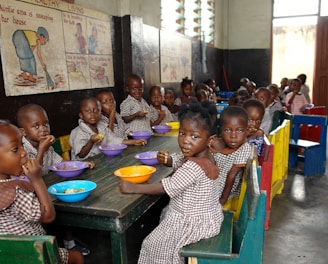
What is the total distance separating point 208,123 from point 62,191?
34.7 inches

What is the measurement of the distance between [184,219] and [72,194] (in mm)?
626

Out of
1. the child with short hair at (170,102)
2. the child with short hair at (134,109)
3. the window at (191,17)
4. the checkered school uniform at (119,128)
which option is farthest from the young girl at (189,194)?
the window at (191,17)

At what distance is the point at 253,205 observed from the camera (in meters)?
1.53

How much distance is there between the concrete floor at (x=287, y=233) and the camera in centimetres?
267

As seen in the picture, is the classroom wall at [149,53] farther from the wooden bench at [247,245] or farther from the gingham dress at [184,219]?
the wooden bench at [247,245]

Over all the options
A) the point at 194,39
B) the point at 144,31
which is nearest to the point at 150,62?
the point at 144,31

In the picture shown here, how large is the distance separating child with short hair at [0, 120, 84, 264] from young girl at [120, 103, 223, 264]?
0.46 m

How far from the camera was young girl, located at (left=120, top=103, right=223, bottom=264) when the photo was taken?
1.80 meters

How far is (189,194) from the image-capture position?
6.06 ft

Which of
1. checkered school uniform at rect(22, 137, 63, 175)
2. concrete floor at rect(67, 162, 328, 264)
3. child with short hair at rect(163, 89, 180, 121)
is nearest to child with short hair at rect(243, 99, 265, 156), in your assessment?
concrete floor at rect(67, 162, 328, 264)

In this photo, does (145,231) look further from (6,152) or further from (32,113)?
(6,152)

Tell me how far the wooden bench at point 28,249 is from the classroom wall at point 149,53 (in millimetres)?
2120

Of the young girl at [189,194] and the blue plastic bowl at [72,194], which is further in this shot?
the young girl at [189,194]

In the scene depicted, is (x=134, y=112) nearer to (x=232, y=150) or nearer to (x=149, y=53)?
(x=149, y=53)
